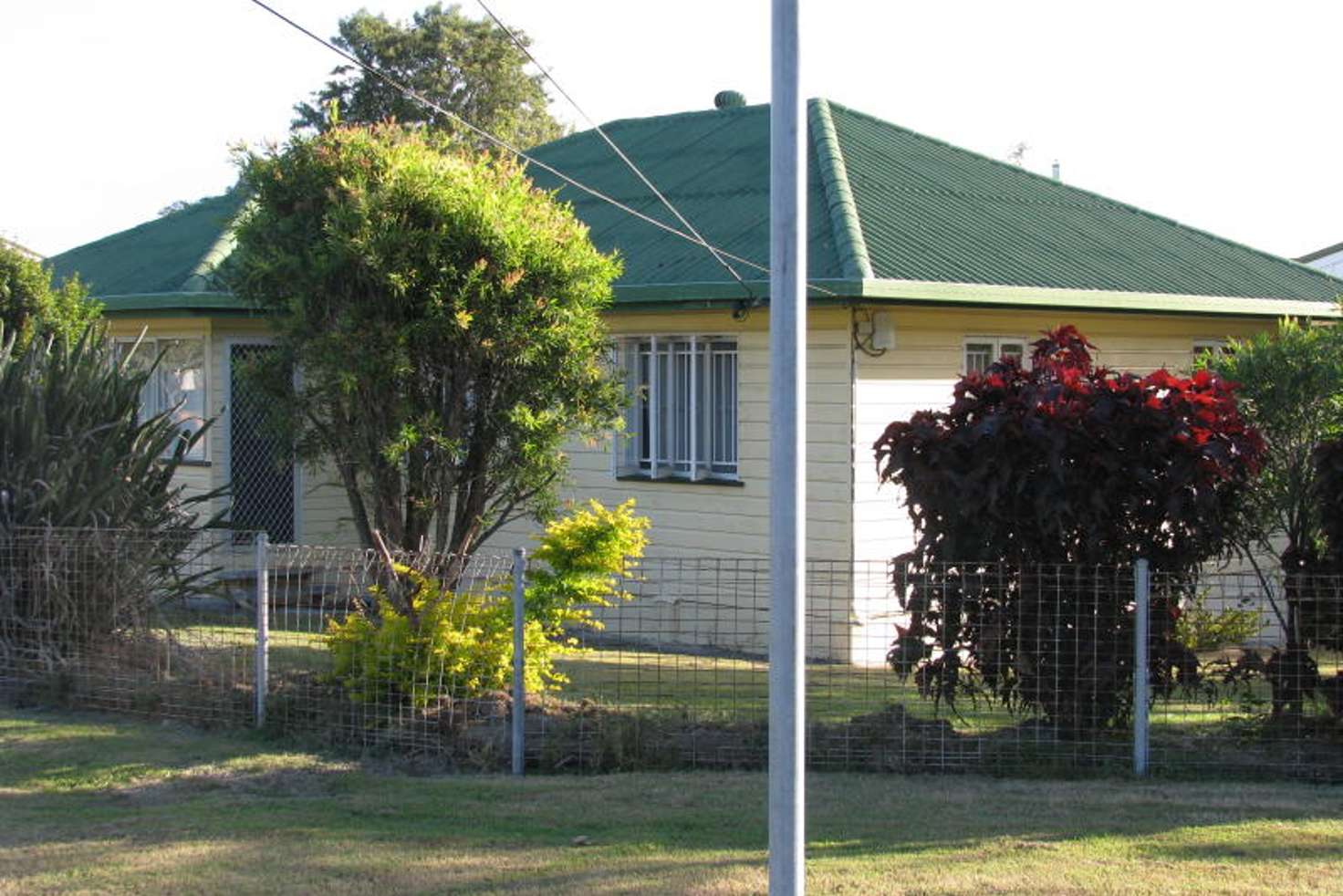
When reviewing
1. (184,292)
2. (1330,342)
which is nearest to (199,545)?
(184,292)

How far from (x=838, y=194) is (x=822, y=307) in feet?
6.82

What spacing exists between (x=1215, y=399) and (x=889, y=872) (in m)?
3.78

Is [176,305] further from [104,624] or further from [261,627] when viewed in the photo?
[261,627]

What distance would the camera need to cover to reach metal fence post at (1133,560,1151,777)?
8391 millimetres

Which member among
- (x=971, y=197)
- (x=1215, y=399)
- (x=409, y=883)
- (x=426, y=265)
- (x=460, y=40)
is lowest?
(x=409, y=883)

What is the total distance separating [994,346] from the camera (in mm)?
14289

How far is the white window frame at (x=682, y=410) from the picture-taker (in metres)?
13.9

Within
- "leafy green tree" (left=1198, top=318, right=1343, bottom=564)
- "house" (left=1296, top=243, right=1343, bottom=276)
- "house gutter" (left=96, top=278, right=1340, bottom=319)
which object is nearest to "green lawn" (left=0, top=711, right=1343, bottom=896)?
"leafy green tree" (left=1198, top=318, right=1343, bottom=564)

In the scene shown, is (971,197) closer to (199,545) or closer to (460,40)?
(199,545)

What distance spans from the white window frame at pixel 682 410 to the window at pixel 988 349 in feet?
7.15

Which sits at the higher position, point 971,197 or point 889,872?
point 971,197

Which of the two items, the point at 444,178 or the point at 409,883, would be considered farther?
the point at 444,178

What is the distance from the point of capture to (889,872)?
21.5ft

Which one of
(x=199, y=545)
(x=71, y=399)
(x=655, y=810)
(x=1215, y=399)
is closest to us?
(x=655, y=810)
